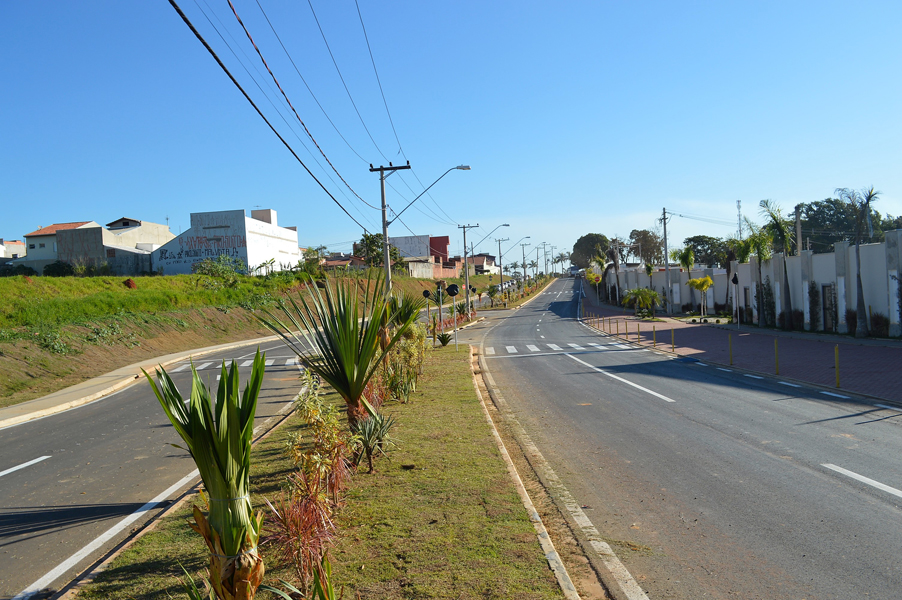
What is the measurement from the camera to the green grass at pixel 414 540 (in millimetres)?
4773

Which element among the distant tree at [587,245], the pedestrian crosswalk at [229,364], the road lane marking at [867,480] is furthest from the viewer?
the distant tree at [587,245]

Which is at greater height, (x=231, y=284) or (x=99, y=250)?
(x=99, y=250)

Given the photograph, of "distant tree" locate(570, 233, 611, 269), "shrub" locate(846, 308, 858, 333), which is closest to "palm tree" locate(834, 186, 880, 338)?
"shrub" locate(846, 308, 858, 333)

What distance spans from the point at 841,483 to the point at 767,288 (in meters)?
29.7

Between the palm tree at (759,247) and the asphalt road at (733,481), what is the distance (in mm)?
19853

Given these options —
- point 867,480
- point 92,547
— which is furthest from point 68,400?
point 867,480

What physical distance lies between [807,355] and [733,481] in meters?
16.2

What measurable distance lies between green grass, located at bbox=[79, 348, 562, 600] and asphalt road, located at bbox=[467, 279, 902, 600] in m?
1.03

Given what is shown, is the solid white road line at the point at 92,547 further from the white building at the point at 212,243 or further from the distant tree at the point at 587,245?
the distant tree at the point at 587,245

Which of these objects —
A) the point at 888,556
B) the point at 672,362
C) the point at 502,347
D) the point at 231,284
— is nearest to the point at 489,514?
the point at 888,556

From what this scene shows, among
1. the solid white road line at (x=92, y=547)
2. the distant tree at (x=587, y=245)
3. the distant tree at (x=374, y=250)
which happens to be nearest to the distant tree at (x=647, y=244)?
the distant tree at (x=587, y=245)

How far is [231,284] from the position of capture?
4841cm

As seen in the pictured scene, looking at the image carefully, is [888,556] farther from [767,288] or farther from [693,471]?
[767,288]

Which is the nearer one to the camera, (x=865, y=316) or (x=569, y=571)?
(x=569, y=571)
